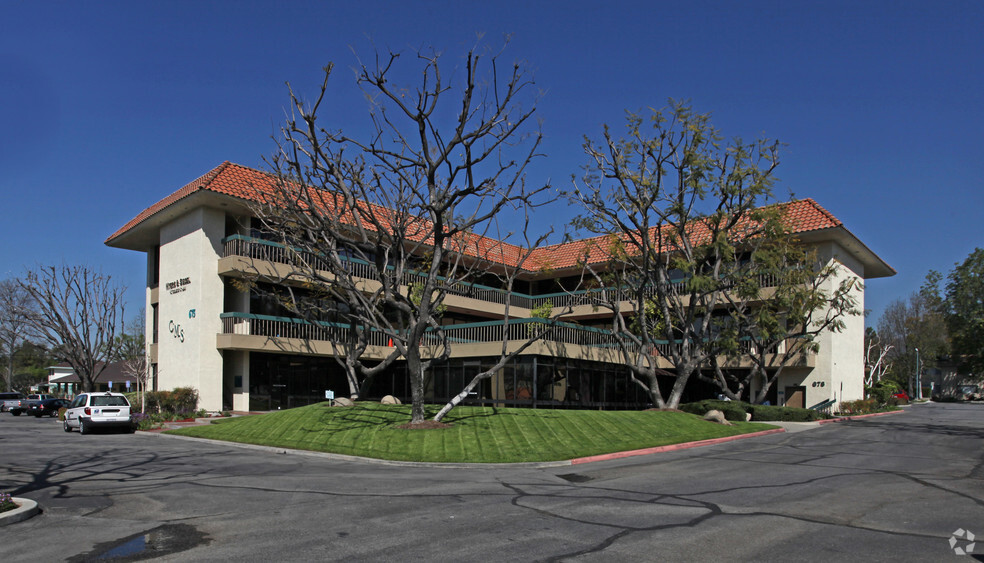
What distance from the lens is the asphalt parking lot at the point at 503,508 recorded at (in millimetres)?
7684

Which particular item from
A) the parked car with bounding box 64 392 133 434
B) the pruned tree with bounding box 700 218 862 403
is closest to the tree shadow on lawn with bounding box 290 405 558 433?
the parked car with bounding box 64 392 133 434

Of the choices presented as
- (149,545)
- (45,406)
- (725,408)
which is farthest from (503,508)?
(45,406)

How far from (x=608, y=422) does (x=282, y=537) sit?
15258 millimetres

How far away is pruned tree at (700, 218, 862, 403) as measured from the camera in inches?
1154

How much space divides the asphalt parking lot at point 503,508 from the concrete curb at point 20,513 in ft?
0.58

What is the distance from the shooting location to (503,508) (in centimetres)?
1013

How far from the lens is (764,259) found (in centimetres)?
2906

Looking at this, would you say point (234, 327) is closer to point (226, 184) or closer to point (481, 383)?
point (226, 184)

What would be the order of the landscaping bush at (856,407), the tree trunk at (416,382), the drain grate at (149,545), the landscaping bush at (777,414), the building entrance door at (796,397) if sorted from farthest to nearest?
1. the building entrance door at (796,397)
2. the landscaping bush at (856,407)
3. the landscaping bush at (777,414)
4. the tree trunk at (416,382)
5. the drain grate at (149,545)

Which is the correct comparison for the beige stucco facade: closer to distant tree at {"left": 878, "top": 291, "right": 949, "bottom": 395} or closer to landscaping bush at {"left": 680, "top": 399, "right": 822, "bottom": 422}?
landscaping bush at {"left": 680, "top": 399, "right": 822, "bottom": 422}

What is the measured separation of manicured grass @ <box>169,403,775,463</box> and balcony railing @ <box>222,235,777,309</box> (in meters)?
4.67

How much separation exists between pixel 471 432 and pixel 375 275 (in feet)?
51.0

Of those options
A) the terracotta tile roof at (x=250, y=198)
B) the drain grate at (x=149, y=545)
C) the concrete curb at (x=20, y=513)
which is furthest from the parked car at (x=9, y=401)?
the drain grate at (x=149, y=545)

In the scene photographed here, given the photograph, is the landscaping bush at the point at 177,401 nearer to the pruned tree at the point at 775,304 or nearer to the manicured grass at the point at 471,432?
the manicured grass at the point at 471,432
